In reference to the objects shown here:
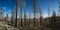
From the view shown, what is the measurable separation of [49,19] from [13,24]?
0.91m

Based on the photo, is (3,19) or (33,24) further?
(3,19)

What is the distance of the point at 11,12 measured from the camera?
13.4 feet

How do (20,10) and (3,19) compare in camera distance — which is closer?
(20,10)

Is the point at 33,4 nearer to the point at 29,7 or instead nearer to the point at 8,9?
the point at 29,7

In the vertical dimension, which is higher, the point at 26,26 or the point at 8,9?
the point at 8,9

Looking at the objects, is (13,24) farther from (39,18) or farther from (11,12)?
(39,18)

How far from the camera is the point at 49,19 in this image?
3.93 metres

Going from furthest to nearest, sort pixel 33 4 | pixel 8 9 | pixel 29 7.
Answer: pixel 8 9, pixel 29 7, pixel 33 4

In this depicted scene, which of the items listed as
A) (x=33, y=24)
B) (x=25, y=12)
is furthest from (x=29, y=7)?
(x=33, y=24)

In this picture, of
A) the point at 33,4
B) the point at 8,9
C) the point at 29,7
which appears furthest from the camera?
the point at 8,9

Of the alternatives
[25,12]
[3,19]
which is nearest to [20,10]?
[25,12]

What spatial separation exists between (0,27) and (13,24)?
1.09 feet

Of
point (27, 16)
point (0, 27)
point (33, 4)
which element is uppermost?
point (33, 4)

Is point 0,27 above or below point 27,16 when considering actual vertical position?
below
